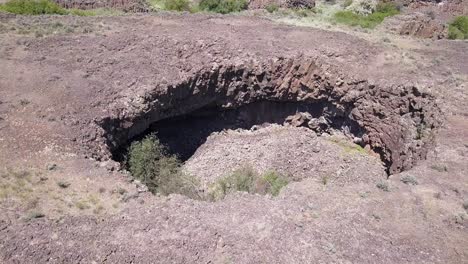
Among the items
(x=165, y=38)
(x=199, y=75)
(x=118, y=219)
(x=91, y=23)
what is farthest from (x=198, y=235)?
(x=91, y=23)

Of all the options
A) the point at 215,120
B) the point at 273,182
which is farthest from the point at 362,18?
the point at 273,182

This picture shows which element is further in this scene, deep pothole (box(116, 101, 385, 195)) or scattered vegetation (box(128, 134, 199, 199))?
deep pothole (box(116, 101, 385, 195))

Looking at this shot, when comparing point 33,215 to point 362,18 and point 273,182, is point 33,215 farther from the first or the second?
point 362,18

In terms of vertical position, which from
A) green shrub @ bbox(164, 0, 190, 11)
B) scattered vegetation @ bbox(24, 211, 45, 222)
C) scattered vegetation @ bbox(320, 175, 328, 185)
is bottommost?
scattered vegetation @ bbox(320, 175, 328, 185)

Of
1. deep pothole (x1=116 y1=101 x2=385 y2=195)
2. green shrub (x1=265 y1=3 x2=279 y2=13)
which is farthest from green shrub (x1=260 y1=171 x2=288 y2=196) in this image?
green shrub (x1=265 y1=3 x2=279 y2=13)

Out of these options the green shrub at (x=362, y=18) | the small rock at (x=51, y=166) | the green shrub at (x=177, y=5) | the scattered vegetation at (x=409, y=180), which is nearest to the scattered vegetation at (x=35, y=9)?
the green shrub at (x=177, y=5)

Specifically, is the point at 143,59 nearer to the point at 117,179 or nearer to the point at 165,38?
the point at 165,38

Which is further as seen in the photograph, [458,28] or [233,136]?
[458,28]

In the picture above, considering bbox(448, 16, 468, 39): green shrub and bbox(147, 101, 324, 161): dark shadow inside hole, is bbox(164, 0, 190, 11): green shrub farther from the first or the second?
bbox(448, 16, 468, 39): green shrub
